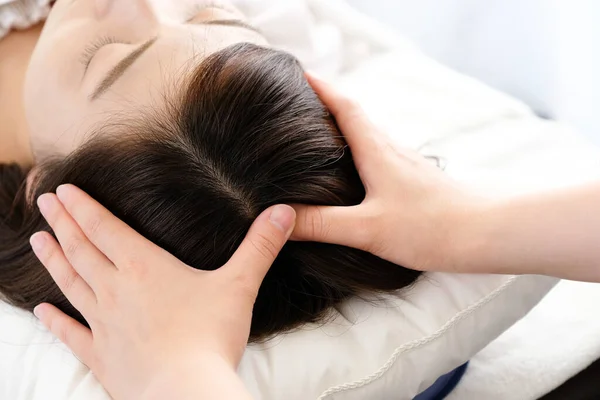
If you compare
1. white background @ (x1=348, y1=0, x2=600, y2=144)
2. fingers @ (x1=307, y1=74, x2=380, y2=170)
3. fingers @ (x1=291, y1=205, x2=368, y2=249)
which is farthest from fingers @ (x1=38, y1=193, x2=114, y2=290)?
white background @ (x1=348, y1=0, x2=600, y2=144)

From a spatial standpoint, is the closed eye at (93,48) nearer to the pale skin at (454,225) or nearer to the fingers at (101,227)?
the fingers at (101,227)

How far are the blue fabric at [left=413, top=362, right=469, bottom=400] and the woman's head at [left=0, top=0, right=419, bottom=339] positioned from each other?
22 centimetres

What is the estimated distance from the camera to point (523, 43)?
49.7 inches

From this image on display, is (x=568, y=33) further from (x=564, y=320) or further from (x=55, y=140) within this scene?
(x=55, y=140)

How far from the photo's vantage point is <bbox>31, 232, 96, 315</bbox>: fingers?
2.32ft

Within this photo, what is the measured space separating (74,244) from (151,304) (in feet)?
0.45

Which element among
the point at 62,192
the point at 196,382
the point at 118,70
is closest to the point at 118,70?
the point at 118,70

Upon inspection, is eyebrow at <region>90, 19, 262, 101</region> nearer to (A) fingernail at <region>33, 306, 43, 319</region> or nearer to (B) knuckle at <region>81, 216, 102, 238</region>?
(B) knuckle at <region>81, 216, 102, 238</region>

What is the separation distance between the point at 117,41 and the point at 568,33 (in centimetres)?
82

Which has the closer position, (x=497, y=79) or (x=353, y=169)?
(x=353, y=169)

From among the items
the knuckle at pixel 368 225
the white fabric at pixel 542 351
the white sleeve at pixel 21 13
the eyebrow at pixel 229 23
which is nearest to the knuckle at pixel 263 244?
the knuckle at pixel 368 225

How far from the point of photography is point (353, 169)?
787 mm

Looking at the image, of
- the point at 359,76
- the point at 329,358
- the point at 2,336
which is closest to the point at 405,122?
the point at 359,76

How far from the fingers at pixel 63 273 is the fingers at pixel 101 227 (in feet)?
0.16
